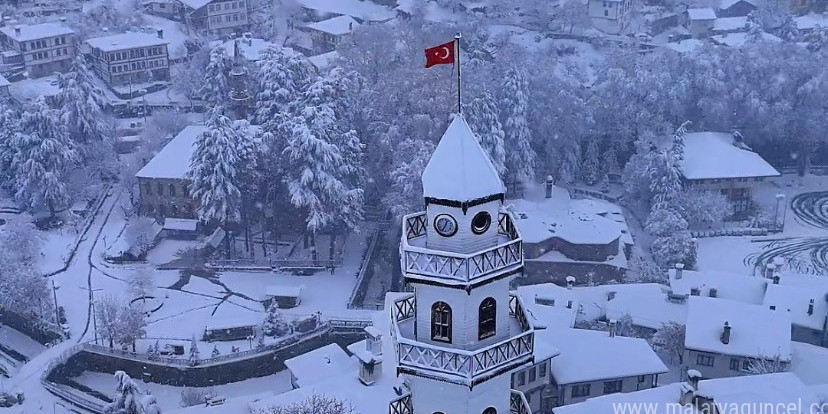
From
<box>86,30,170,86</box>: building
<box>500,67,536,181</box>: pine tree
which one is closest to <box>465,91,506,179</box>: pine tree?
<box>500,67,536,181</box>: pine tree

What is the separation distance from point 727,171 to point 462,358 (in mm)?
47969

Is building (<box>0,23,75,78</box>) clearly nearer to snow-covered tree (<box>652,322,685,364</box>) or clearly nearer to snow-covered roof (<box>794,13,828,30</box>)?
snow-covered tree (<box>652,322,685,364</box>)

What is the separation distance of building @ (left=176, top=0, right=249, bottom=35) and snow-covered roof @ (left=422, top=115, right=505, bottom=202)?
80.1 m

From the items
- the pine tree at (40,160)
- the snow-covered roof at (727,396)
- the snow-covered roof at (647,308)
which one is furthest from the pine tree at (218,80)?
the snow-covered roof at (727,396)

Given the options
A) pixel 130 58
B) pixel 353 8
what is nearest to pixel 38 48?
pixel 130 58

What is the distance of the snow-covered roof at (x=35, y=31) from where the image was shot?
81.2m

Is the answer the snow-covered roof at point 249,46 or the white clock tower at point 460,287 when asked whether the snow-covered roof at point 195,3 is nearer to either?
the snow-covered roof at point 249,46

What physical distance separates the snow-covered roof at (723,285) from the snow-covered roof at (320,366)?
17.1 metres

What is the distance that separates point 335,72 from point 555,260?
58.4 feet

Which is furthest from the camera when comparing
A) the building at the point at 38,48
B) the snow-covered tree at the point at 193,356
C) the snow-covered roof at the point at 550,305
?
the building at the point at 38,48

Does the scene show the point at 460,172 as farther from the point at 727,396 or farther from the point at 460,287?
the point at 727,396

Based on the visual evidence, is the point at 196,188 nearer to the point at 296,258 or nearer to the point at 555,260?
the point at 296,258

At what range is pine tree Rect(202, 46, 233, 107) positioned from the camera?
67438 mm

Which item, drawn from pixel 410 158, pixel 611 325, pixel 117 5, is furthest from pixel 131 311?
pixel 117 5
